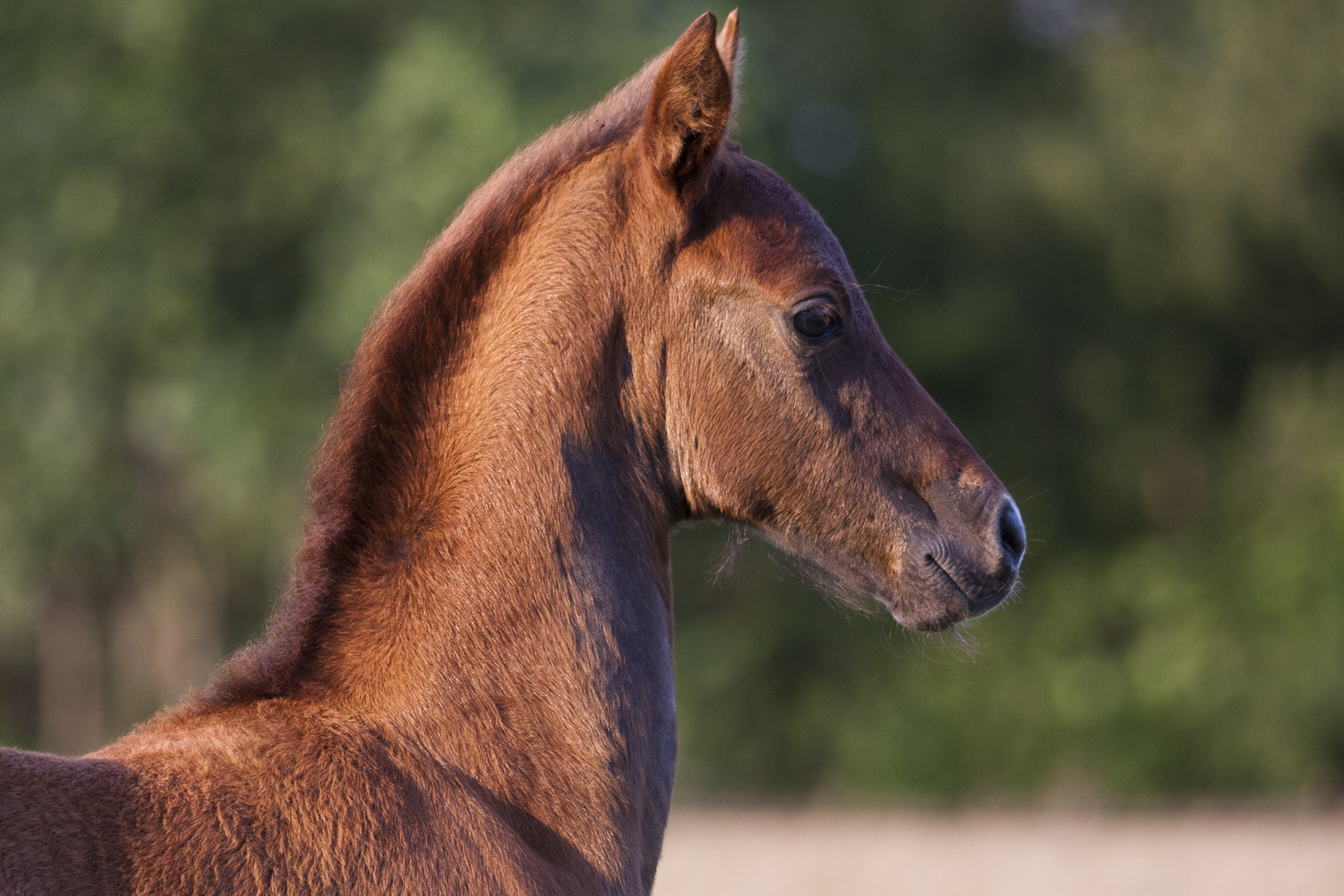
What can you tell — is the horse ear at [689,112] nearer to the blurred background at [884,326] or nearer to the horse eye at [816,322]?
the horse eye at [816,322]

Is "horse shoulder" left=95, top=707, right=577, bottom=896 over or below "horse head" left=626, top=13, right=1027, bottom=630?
below

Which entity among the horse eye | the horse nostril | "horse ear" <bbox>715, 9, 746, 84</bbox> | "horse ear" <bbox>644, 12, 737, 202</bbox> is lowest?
the horse nostril

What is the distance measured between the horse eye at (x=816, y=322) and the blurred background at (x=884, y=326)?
48.9ft

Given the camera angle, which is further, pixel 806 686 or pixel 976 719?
pixel 806 686

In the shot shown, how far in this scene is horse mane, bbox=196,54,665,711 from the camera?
10.4 ft

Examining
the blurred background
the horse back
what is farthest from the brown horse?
the blurred background

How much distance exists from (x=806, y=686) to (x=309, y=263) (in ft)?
40.8

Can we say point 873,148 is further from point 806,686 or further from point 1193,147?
point 806,686

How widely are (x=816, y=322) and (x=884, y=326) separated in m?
21.2

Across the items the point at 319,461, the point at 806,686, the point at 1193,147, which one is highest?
the point at 1193,147

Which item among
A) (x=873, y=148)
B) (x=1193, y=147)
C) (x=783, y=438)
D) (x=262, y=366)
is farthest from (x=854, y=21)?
(x=783, y=438)

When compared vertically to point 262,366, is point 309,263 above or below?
above

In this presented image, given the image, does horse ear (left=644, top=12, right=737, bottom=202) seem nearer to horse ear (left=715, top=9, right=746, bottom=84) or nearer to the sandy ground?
horse ear (left=715, top=9, right=746, bottom=84)

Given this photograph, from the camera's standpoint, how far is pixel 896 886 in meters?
8.48
